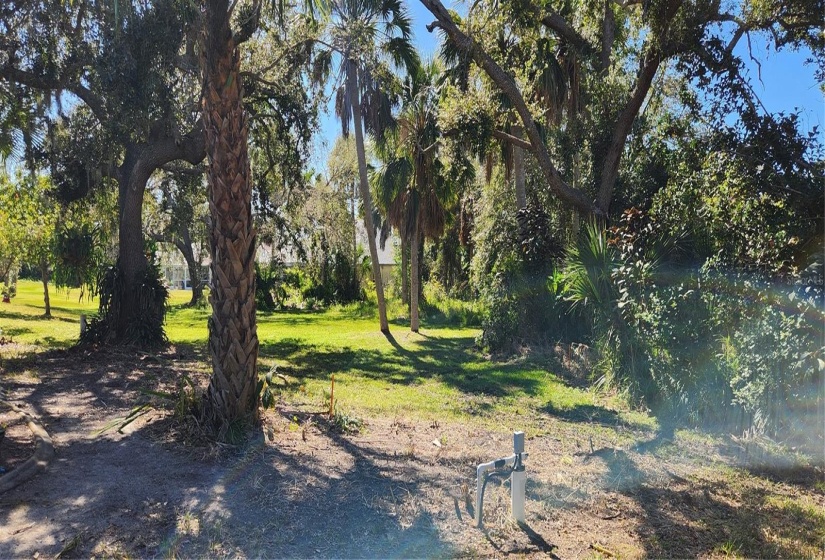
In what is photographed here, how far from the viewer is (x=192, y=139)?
44.3 feet

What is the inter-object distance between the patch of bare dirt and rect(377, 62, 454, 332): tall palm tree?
12.8 metres

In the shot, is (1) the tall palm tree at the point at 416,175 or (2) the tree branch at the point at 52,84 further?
(1) the tall palm tree at the point at 416,175

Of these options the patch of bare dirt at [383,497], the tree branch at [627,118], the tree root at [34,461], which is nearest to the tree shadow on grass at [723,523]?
the patch of bare dirt at [383,497]

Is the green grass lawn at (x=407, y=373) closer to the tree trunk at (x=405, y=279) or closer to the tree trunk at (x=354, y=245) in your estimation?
the tree trunk at (x=405, y=279)

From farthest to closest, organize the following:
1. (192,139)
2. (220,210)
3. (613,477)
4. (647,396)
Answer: (192,139) < (647,396) < (220,210) < (613,477)

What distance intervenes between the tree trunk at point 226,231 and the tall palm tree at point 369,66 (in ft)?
30.9

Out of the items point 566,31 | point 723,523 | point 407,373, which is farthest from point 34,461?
point 566,31

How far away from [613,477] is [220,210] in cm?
473

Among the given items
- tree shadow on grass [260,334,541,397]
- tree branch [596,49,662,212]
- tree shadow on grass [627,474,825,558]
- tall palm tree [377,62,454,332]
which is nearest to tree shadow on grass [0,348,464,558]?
tree shadow on grass [627,474,825,558]

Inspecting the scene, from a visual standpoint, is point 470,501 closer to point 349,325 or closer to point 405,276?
point 349,325

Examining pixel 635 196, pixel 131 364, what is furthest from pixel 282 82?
pixel 635 196

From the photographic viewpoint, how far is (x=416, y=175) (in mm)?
20047

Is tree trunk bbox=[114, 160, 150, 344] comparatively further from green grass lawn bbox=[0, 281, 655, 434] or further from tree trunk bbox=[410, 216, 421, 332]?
tree trunk bbox=[410, 216, 421, 332]

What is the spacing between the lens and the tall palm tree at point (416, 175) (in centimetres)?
1898
